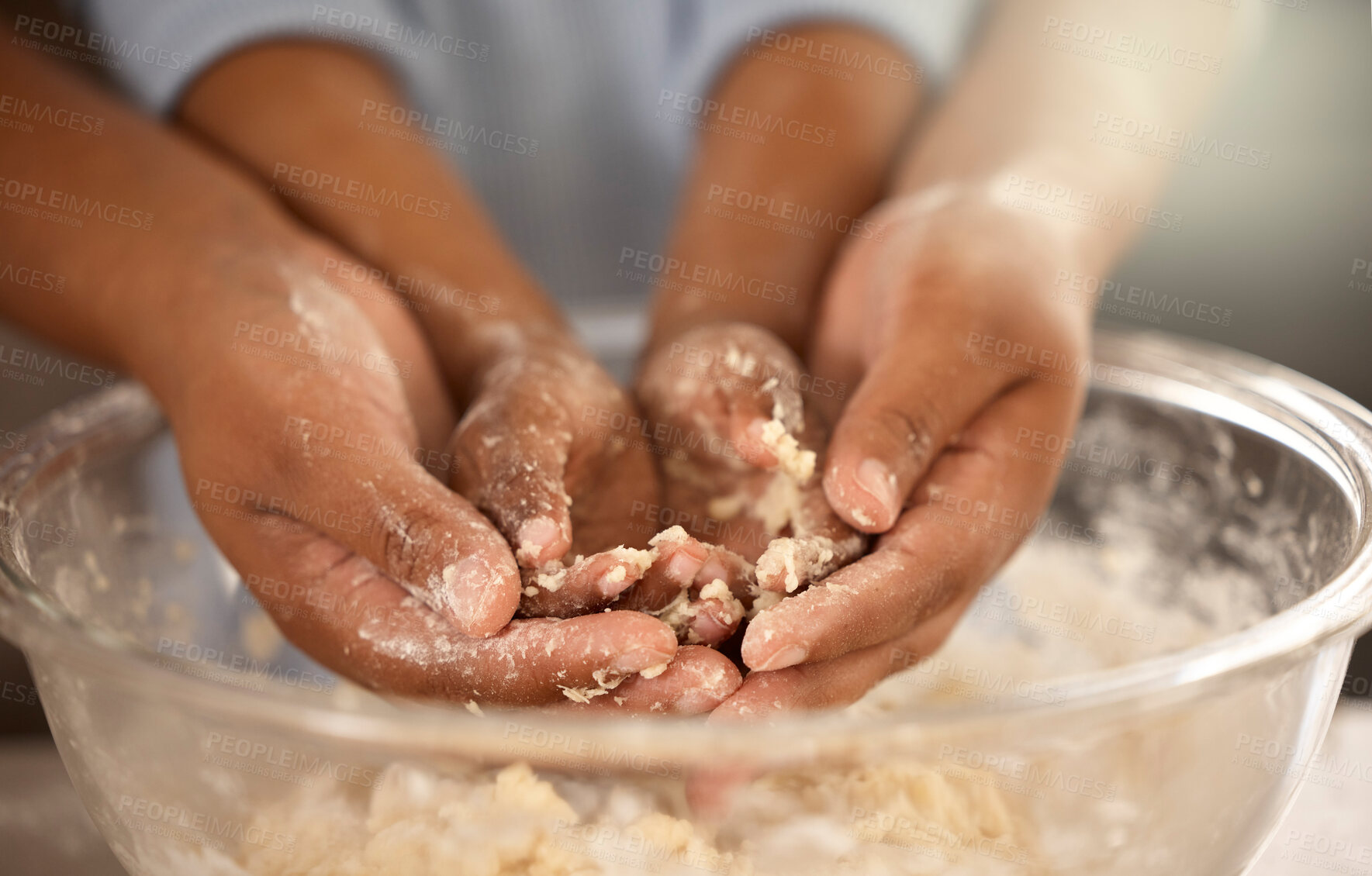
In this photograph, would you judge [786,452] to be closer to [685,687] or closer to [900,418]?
[900,418]

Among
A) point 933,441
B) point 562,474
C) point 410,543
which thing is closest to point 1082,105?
point 933,441

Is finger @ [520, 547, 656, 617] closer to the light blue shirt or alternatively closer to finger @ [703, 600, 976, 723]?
finger @ [703, 600, 976, 723]

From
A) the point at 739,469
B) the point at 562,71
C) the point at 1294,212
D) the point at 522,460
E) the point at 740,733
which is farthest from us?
the point at 1294,212

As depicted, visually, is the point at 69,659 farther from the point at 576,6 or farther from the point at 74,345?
the point at 576,6

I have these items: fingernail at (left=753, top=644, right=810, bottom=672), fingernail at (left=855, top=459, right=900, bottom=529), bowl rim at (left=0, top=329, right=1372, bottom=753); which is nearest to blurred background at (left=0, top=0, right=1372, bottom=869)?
bowl rim at (left=0, top=329, right=1372, bottom=753)

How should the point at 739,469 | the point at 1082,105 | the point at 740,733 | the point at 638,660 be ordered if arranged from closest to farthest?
the point at 740,733 < the point at 638,660 < the point at 739,469 < the point at 1082,105

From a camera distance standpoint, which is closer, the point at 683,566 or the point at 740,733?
the point at 740,733

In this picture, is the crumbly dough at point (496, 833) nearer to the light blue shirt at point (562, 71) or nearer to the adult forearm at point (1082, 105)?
the adult forearm at point (1082, 105)
